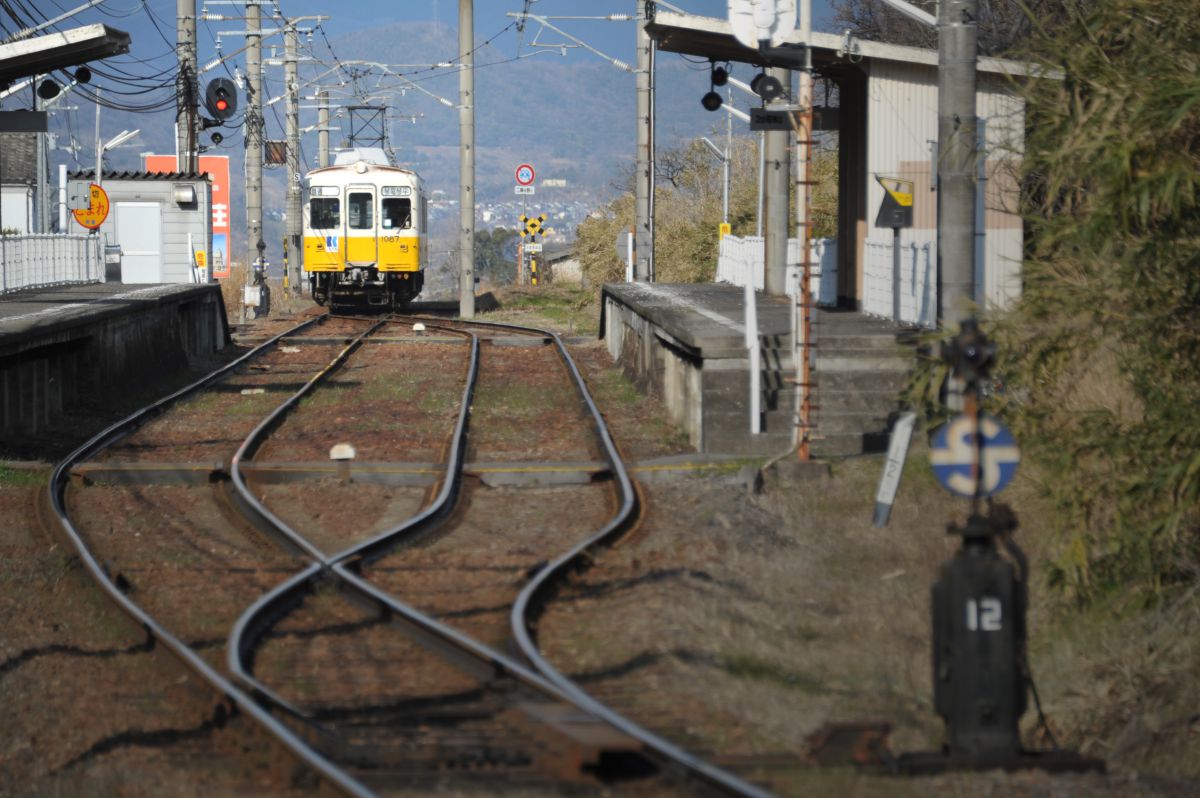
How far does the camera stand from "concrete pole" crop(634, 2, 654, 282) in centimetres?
3014

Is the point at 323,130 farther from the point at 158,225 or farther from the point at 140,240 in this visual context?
the point at 158,225

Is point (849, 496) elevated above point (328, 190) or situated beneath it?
situated beneath

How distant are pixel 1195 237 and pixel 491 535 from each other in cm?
459

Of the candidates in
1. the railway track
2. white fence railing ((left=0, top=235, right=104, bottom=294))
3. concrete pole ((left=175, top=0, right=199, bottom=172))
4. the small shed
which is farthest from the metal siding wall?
the small shed

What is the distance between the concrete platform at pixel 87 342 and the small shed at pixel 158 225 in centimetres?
889

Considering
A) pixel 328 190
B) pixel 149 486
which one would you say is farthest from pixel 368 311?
pixel 149 486

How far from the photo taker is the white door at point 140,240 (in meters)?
34.5

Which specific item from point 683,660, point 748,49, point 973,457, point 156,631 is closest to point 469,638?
point 683,660

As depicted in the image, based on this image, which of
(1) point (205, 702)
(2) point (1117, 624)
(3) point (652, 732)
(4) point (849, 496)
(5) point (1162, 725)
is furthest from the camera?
(4) point (849, 496)

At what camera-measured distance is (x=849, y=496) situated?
38.3ft

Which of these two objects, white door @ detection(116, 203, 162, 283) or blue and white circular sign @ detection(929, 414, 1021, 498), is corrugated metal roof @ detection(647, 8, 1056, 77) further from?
white door @ detection(116, 203, 162, 283)

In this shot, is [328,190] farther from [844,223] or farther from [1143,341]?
[1143,341]

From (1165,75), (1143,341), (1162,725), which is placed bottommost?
(1162,725)

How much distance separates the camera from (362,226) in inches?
1372
